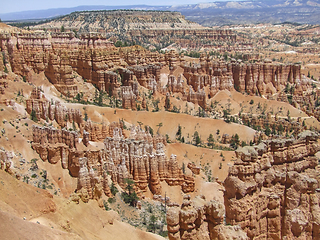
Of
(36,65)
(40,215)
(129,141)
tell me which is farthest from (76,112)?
(40,215)

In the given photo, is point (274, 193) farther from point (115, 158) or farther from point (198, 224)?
point (115, 158)

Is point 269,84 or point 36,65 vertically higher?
point 36,65

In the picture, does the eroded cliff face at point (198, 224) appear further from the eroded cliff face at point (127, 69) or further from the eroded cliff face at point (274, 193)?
the eroded cliff face at point (127, 69)

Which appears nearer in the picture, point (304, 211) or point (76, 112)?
point (304, 211)

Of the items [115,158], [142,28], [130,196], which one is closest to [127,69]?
[115,158]

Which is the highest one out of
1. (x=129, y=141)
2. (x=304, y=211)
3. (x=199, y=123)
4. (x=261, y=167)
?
(x=261, y=167)

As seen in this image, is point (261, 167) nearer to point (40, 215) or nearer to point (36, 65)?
point (40, 215)
